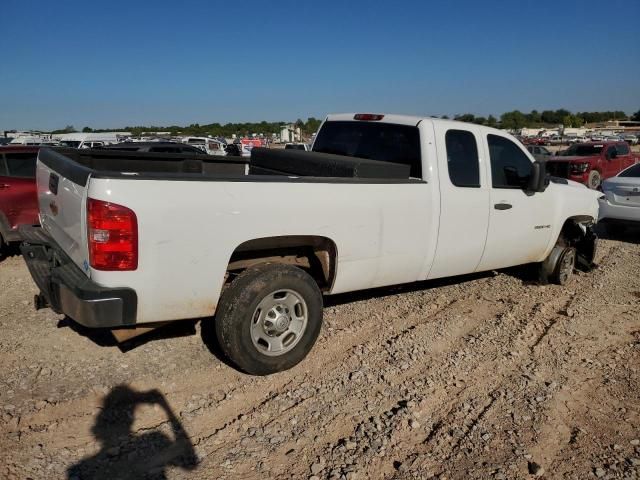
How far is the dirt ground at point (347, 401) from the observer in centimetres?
293

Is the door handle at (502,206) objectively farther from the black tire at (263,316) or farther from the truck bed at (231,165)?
the black tire at (263,316)

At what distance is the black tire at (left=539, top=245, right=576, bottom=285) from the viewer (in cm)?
627

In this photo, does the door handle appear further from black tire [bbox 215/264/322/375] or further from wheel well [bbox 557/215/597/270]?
black tire [bbox 215/264/322/375]

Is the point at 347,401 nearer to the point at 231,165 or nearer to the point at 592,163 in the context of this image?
the point at 231,165

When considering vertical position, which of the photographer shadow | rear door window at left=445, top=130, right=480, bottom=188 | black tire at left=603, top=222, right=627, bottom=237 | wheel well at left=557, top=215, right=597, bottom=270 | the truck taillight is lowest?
the photographer shadow

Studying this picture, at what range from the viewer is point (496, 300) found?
5.82 metres

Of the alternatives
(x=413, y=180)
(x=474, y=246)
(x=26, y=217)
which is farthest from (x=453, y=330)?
(x=26, y=217)

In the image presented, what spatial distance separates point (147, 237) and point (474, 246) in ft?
10.4

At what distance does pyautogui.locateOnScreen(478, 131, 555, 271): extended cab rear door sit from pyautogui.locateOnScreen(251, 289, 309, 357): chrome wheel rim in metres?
2.25

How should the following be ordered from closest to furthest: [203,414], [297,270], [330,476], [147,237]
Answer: [330,476] < [147,237] < [203,414] < [297,270]

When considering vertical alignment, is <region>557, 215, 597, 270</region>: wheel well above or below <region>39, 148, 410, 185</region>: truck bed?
below

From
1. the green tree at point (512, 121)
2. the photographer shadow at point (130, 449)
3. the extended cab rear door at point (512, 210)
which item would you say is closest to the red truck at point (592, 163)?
the extended cab rear door at point (512, 210)

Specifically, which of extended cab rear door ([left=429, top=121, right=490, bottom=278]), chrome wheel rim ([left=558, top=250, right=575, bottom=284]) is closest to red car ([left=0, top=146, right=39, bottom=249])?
extended cab rear door ([left=429, top=121, right=490, bottom=278])

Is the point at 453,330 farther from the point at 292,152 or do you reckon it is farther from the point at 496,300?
the point at 292,152
